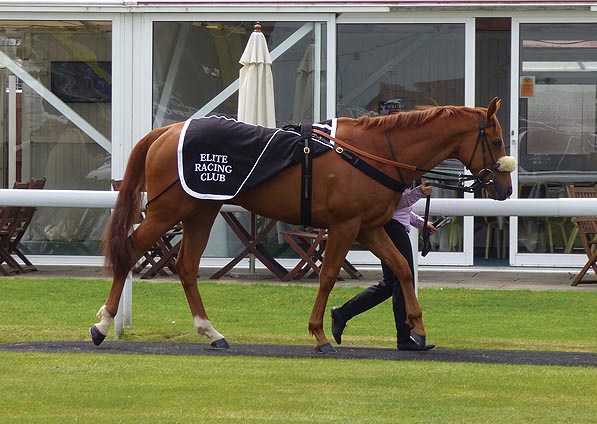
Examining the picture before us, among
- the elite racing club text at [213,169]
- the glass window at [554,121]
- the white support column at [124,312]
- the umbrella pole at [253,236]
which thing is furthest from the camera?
the glass window at [554,121]

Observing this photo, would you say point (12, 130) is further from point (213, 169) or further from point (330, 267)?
point (330, 267)

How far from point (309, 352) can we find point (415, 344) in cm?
71

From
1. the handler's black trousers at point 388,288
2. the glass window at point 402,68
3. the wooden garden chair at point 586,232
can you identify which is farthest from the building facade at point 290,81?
the handler's black trousers at point 388,288

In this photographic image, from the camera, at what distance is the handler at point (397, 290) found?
8.69 m

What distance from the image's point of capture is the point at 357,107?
15039mm

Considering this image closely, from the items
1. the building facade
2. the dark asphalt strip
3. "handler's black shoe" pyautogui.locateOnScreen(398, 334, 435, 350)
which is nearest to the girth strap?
the dark asphalt strip

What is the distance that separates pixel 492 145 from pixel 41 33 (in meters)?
8.23

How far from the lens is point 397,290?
8.72 m

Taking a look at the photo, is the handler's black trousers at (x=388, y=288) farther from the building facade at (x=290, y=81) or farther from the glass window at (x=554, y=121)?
the glass window at (x=554, y=121)

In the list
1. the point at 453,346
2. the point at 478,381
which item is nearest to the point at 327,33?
the point at 453,346

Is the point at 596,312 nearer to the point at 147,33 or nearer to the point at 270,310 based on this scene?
the point at 270,310

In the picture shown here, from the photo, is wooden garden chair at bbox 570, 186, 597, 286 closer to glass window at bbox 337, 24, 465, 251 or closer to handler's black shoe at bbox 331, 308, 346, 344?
glass window at bbox 337, 24, 465, 251

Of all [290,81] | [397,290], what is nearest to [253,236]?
[290,81]

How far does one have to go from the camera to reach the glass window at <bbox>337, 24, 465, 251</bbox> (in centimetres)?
1489
